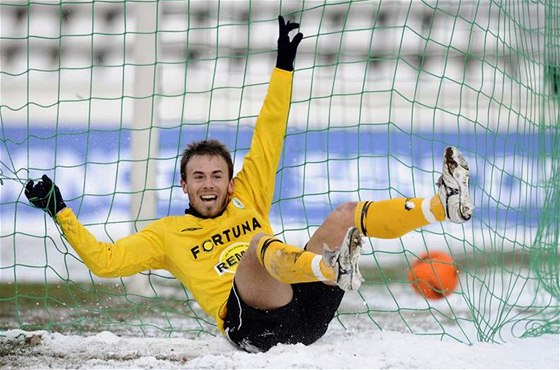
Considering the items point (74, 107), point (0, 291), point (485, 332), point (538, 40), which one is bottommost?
point (0, 291)

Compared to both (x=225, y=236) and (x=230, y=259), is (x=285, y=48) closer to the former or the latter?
(x=225, y=236)

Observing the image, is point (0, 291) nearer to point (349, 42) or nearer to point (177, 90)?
point (177, 90)

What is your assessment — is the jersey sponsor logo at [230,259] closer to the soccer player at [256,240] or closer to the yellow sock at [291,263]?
the soccer player at [256,240]

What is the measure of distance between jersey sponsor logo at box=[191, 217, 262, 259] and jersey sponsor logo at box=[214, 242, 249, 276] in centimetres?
4

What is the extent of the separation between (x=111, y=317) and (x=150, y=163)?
4.07 ft

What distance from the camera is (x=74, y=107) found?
25.0ft

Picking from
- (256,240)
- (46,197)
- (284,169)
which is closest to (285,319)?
(256,240)

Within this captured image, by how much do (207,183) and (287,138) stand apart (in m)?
2.70

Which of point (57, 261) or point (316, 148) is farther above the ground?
point (316, 148)

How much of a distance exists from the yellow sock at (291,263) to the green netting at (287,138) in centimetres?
133

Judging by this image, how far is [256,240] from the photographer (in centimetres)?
368

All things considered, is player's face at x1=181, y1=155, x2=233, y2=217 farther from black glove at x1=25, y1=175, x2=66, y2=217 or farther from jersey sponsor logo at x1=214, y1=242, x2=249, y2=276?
black glove at x1=25, y1=175, x2=66, y2=217

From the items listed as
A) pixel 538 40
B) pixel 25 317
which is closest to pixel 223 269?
pixel 25 317

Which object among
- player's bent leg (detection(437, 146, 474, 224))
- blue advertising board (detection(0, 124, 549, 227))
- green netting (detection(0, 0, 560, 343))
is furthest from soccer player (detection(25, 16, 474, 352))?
blue advertising board (detection(0, 124, 549, 227))
